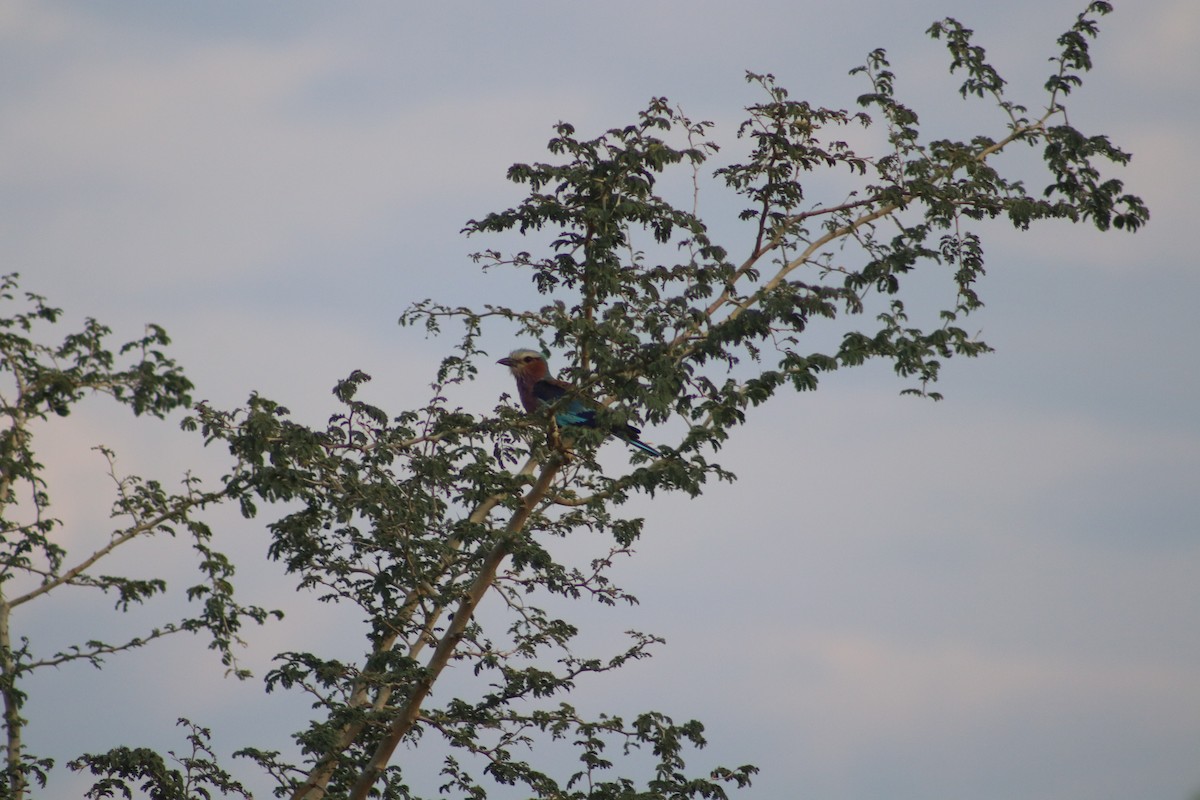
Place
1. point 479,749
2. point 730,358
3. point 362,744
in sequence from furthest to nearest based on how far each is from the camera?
point 362,744 → point 479,749 → point 730,358

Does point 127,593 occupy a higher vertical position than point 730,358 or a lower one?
lower

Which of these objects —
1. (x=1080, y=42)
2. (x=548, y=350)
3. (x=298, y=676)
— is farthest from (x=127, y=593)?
(x=1080, y=42)

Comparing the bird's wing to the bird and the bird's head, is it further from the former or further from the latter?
the bird's head

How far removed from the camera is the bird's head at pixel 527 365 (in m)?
12.0

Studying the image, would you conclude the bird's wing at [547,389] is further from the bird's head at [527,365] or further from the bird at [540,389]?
the bird's head at [527,365]

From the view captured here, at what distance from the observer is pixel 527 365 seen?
1205 cm

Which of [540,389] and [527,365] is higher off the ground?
[527,365]

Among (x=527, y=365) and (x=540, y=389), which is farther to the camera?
(x=527, y=365)

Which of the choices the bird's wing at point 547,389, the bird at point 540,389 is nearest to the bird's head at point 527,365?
the bird at point 540,389

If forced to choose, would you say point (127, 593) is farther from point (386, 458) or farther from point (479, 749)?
point (479, 749)

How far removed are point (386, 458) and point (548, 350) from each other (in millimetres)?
1343

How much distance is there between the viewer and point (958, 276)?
9273mm

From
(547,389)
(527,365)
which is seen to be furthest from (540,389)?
(527,365)

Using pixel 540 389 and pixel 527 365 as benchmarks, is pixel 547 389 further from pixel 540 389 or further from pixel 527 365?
pixel 527 365
